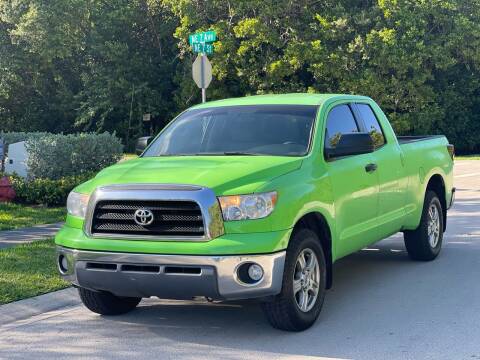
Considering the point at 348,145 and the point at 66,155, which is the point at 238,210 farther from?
the point at 66,155

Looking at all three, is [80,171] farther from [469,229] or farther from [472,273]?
[472,273]

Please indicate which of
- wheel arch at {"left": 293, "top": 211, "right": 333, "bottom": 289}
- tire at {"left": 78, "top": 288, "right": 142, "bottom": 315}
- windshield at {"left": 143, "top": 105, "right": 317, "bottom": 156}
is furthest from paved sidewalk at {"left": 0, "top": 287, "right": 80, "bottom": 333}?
wheel arch at {"left": 293, "top": 211, "right": 333, "bottom": 289}

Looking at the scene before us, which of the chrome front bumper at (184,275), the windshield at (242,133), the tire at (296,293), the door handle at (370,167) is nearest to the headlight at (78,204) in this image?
the chrome front bumper at (184,275)

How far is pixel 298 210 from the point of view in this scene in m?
5.57

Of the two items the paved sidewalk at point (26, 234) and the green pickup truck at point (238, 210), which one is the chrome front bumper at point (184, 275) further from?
the paved sidewalk at point (26, 234)

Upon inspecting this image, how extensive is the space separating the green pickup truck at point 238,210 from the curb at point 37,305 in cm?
67

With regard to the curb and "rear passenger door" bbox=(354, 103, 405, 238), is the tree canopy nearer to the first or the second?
"rear passenger door" bbox=(354, 103, 405, 238)

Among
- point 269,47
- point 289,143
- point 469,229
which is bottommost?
point 469,229

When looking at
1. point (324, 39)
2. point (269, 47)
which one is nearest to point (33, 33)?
point (269, 47)

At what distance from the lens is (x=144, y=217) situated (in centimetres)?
538

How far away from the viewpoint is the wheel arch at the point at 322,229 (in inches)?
233

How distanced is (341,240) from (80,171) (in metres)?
9.64

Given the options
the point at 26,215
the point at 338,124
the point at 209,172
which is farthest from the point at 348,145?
the point at 26,215

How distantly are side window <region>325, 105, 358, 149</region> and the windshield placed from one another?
0.67 feet
